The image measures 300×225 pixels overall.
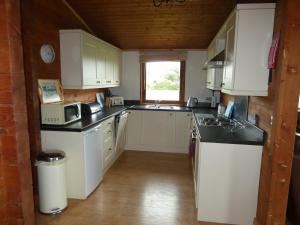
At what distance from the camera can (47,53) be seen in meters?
2.79

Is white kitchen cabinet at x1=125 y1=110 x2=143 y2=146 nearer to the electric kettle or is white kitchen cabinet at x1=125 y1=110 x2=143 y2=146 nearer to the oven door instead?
the electric kettle

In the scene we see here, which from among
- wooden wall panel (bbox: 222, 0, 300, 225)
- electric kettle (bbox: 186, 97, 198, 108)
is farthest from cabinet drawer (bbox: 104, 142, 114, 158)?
wooden wall panel (bbox: 222, 0, 300, 225)

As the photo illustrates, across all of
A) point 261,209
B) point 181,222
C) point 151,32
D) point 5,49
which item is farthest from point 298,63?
point 151,32

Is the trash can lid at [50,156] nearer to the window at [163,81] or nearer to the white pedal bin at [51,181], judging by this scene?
the white pedal bin at [51,181]

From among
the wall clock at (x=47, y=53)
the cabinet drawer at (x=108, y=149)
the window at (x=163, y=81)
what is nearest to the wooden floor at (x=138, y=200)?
the cabinet drawer at (x=108, y=149)

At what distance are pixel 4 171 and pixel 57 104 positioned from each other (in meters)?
1.03

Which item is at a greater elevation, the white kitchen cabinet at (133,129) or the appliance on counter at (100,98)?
the appliance on counter at (100,98)

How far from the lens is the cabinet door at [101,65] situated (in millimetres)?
3545

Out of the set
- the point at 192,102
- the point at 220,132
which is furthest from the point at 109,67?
the point at 220,132

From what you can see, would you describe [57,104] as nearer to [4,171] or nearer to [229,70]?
[4,171]

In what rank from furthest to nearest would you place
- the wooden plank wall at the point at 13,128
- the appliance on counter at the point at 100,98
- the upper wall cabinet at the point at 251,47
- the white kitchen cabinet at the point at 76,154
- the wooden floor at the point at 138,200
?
the appliance on counter at the point at 100,98 < the white kitchen cabinet at the point at 76,154 < the wooden floor at the point at 138,200 < the upper wall cabinet at the point at 251,47 < the wooden plank wall at the point at 13,128

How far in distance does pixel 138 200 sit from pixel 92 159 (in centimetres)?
75

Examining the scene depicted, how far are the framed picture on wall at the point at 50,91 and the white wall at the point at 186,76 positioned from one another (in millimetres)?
2070

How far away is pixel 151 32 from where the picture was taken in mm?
3850
